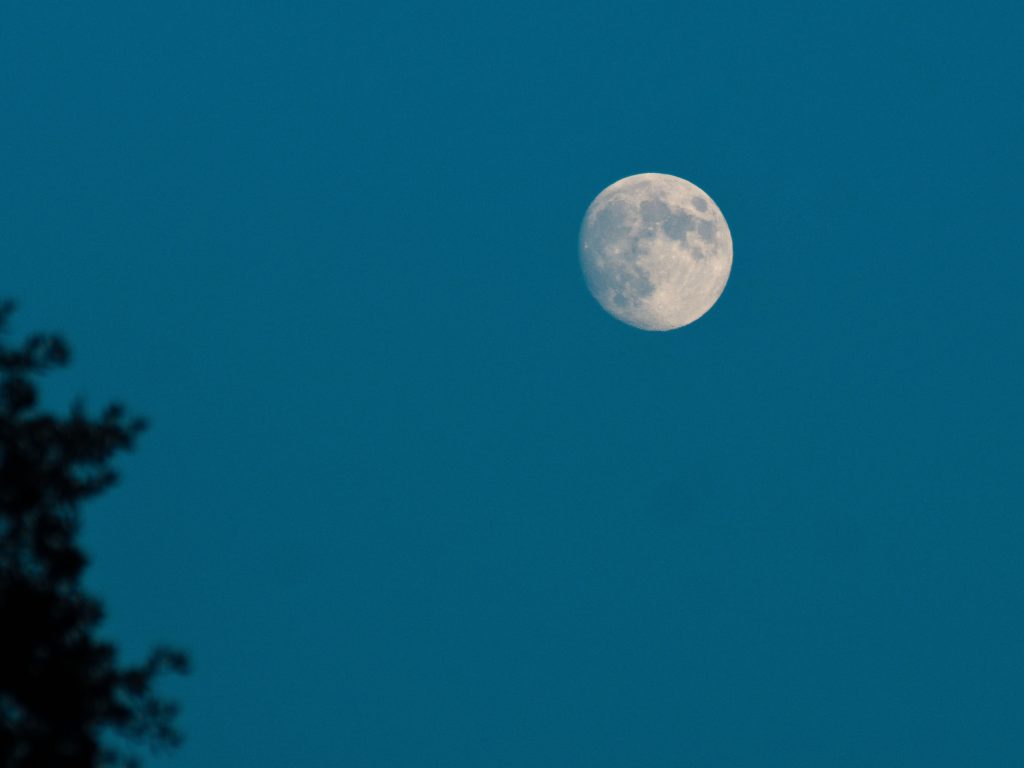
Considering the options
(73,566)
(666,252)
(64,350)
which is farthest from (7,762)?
(666,252)

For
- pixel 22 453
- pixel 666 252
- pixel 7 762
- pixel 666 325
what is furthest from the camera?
pixel 666 325

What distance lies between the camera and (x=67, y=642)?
64.6ft

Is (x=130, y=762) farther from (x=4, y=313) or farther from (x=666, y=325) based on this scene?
(x=666, y=325)

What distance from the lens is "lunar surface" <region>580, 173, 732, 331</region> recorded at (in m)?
45.7

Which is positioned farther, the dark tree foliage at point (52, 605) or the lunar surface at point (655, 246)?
the lunar surface at point (655, 246)

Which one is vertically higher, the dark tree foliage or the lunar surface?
the lunar surface

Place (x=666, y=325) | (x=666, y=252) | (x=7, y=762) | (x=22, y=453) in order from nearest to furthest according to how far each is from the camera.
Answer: (x=7, y=762), (x=22, y=453), (x=666, y=252), (x=666, y=325)

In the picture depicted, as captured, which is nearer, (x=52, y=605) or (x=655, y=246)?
(x=52, y=605)

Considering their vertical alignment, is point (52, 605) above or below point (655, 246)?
below

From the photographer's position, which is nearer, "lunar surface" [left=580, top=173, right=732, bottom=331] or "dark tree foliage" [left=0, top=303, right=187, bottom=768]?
"dark tree foliage" [left=0, top=303, right=187, bottom=768]

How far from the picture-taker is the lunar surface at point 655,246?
45.7 meters

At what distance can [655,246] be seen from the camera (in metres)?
45.5

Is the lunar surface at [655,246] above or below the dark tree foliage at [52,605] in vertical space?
above

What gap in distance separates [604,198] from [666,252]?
321cm
